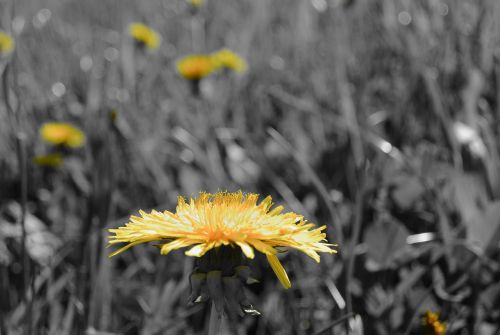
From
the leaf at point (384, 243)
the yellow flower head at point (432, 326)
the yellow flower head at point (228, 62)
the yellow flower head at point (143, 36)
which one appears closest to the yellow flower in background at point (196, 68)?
the yellow flower head at point (228, 62)

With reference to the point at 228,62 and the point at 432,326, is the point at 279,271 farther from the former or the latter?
the point at 228,62

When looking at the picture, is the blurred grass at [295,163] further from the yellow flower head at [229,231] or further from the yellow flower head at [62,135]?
the yellow flower head at [229,231]

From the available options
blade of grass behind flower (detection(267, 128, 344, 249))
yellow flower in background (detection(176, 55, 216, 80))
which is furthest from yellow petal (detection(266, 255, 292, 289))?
yellow flower in background (detection(176, 55, 216, 80))

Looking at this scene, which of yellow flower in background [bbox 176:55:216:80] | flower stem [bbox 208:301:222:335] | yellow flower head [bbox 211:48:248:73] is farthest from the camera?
yellow flower head [bbox 211:48:248:73]

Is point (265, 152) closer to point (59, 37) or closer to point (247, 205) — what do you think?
point (247, 205)

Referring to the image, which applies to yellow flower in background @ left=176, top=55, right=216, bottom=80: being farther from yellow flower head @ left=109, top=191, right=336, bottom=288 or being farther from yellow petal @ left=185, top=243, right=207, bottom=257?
yellow petal @ left=185, top=243, right=207, bottom=257

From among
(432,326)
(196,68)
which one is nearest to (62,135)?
(196,68)

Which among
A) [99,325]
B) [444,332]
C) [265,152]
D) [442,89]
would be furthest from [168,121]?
[444,332]
